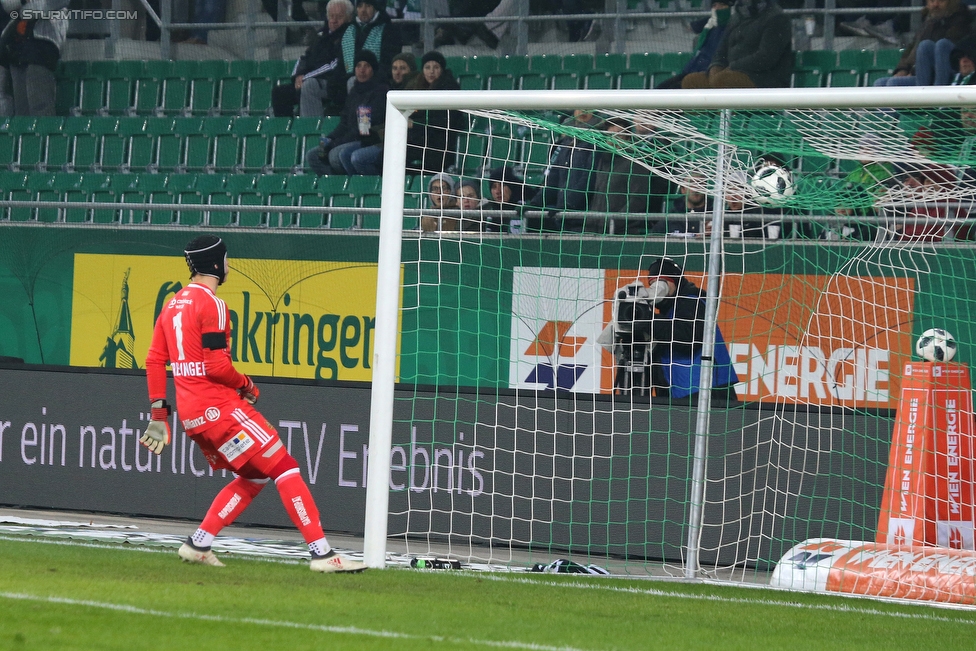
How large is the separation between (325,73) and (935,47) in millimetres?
6566

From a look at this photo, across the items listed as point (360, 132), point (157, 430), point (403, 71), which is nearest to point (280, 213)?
point (360, 132)

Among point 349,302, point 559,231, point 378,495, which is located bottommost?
point 378,495

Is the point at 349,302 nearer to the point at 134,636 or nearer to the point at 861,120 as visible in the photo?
the point at 861,120

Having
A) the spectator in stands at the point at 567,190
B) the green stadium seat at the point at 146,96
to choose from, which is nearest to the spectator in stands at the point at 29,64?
the green stadium seat at the point at 146,96

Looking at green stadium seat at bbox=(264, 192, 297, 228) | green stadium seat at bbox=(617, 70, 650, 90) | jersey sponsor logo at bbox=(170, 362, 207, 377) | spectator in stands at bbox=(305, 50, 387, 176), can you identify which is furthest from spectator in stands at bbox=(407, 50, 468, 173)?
jersey sponsor logo at bbox=(170, 362, 207, 377)

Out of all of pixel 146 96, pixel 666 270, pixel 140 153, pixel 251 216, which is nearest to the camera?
pixel 666 270

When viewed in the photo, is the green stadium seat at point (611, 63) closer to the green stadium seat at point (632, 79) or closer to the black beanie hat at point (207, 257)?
the green stadium seat at point (632, 79)

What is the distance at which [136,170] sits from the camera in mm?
14422

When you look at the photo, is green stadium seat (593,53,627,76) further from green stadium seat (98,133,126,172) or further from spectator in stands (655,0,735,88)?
green stadium seat (98,133,126,172)

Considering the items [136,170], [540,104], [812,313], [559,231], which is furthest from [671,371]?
[136,170]

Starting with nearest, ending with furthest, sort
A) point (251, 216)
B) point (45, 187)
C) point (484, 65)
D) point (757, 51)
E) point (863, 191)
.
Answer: point (863, 191), point (757, 51), point (251, 216), point (484, 65), point (45, 187)

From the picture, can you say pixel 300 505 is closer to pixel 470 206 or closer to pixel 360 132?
pixel 470 206

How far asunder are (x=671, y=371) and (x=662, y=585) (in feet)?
6.91

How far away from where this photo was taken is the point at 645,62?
43.2 feet
